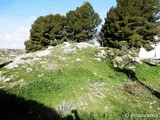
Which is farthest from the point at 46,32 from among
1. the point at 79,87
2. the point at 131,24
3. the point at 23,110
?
the point at 23,110

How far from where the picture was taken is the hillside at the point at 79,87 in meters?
16.4

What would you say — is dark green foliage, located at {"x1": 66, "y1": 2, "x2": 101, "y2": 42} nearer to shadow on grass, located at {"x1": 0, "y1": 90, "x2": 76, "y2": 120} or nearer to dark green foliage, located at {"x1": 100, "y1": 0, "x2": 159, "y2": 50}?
dark green foliage, located at {"x1": 100, "y1": 0, "x2": 159, "y2": 50}

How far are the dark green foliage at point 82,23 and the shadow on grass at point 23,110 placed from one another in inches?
1858

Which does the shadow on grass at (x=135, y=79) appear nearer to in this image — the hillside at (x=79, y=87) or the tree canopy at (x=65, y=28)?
the hillside at (x=79, y=87)

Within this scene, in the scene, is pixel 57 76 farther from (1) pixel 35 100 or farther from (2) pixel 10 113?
(2) pixel 10 113

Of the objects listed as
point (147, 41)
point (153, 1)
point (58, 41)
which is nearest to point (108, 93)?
point (147, 41)

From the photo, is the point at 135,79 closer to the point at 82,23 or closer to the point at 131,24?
the point at 131,24

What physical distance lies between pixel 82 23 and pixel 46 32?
410 inches

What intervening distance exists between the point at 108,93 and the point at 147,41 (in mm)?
37718

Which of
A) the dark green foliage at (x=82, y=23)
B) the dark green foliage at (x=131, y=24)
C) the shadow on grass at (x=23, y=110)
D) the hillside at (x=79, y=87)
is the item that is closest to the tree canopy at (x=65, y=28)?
the dark green foliage at (x=82, y=23)

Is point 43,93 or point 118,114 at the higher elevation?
point 43,93

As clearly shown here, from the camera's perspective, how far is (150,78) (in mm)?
27266

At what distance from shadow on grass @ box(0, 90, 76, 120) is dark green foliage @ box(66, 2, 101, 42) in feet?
155

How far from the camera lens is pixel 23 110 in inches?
617
